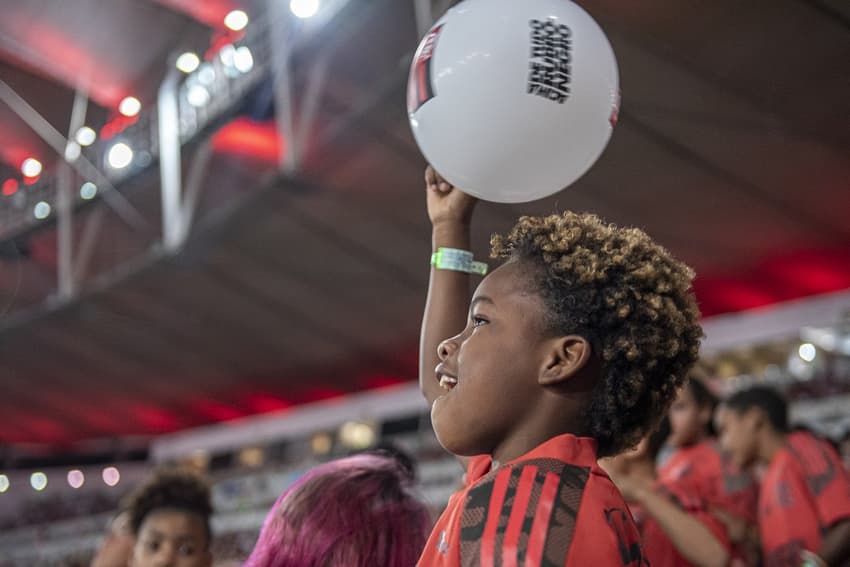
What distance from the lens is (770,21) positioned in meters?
6.19

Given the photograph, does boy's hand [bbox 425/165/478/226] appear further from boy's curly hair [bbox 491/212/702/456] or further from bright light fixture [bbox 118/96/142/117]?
bright light fixture [bbox 118/96/142/117]

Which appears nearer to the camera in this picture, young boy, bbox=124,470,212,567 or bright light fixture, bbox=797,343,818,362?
young boy, bbox=124,470,212,567

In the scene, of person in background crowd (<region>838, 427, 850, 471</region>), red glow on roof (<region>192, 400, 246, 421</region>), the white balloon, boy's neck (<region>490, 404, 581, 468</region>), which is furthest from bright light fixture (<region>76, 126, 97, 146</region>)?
red glow on roof (<region>192, 400, 246, 421</region>)

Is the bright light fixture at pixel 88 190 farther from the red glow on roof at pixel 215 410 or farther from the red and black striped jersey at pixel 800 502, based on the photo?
the red and black striped jersey at pixel 800 502

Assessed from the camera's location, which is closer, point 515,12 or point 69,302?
point 515,12

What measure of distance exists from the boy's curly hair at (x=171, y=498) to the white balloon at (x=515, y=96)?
162cm

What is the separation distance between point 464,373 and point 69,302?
14.0 metres

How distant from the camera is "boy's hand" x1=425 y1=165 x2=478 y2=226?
6.19ft

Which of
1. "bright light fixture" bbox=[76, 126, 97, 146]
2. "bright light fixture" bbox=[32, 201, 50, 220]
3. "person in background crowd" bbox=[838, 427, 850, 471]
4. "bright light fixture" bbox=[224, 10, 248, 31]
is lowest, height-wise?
"person in background crowd" bbox=[838, 427, 850, 471]

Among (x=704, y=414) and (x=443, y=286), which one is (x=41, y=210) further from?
(x=443, y=286)

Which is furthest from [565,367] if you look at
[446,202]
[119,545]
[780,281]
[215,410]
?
[215,410]

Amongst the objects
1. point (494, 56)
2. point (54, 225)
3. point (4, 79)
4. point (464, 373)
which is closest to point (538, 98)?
point (494, 56)

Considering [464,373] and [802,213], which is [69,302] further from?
[464,373]

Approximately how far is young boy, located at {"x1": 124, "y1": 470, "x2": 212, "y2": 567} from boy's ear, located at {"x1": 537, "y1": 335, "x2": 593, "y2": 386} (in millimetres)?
1846
